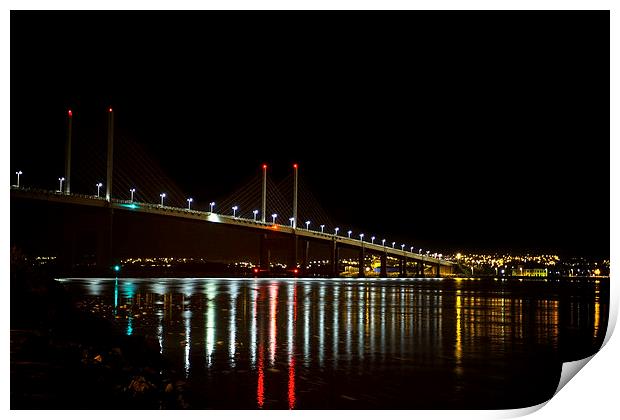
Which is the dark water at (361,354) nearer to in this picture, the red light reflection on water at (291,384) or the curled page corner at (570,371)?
the red light reflection on water at (291,384)

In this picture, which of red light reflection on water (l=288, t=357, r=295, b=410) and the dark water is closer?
red light reflection on water (l=288, t=357, r=295, b=410)

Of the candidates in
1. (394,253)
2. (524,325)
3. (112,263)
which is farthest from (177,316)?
(394,253)

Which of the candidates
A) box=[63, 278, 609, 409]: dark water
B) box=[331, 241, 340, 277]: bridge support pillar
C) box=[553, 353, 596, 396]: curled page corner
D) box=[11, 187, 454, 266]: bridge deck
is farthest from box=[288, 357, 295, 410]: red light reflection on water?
box=[331, 241, 340, 277]: bridge support pillar

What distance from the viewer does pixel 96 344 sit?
839cm

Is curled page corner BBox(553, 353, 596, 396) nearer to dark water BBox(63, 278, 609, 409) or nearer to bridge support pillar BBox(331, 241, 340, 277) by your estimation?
dark water BBox(63, 278, 609, 409)

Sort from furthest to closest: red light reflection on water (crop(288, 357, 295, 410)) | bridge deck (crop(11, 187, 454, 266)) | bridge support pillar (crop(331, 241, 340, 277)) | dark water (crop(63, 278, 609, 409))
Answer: bridge support pillar (crop(331, 241, 340, 277))
bridge deck (crop(11, 187, 454, 266))
dark water (crop(63, 278, 609, 409))
red light reflection on water (crop(288, 357, 295, 410))

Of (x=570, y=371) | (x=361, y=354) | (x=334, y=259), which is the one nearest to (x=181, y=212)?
(x=334, y=259)

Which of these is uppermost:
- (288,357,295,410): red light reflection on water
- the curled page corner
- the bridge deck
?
the bridge deck

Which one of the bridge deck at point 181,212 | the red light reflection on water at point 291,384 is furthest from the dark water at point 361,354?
the bridge deck at point 181,212

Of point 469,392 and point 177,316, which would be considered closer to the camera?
point 469,392

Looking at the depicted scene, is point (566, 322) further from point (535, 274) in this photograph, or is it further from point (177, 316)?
point (535, 274)

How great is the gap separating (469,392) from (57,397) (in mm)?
3513

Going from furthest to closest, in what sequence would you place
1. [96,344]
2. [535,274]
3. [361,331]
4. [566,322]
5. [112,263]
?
1. [535,274]
2. [112,263]
3. [566,322]
4. [361,331]
5. [96,344]

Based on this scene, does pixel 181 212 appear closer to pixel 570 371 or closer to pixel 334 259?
pixel 334 259
